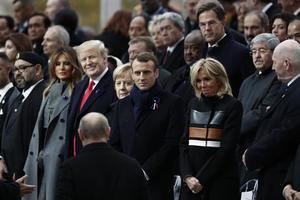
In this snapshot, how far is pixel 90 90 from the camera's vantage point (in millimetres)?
13695

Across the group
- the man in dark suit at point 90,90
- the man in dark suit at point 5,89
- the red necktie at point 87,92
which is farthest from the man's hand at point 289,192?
the man in dark suit at point 5,89

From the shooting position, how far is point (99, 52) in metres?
13.8

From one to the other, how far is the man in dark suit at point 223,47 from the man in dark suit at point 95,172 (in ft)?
12.4

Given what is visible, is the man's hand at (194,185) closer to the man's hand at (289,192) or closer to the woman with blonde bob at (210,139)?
the woman with blonde bob at (210,139)

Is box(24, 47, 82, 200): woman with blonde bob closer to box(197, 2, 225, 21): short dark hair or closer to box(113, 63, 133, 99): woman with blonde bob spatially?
box(113, 63, 133, 99): woman with blonde bob

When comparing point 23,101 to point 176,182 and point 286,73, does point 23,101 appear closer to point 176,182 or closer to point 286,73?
point 176,182

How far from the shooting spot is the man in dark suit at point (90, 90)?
13578 millimetres

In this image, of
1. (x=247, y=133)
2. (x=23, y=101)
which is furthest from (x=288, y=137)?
(x=23, y=101)

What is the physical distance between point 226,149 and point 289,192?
1017 millimetres

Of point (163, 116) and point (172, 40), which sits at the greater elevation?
point (172, 40)

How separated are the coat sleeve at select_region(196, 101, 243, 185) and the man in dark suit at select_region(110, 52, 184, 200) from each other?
0.69 metres

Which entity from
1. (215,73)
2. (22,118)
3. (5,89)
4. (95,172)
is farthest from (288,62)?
A: (5,89)

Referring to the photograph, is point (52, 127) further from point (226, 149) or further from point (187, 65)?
point (226, 149)

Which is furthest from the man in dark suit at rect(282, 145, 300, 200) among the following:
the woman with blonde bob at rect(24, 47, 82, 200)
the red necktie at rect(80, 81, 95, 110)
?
the woman with blonde bob at rect(24, 47, 82, 200)
